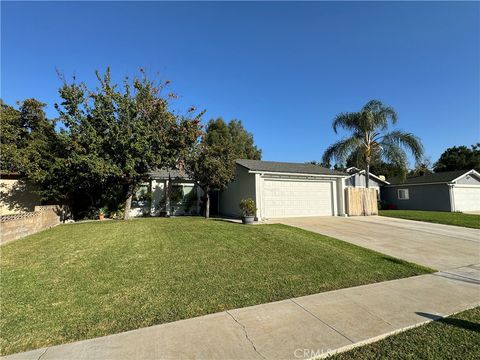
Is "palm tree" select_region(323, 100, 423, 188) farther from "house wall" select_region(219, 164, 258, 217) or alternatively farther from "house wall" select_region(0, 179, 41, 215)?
"house wall" select_region(0, 179, 41, 215)

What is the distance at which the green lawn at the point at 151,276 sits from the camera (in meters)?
3.65

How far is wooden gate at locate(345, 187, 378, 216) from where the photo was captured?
17.4m

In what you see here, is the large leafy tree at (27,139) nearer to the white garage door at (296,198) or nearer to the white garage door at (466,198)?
the white garage door at (296,198)

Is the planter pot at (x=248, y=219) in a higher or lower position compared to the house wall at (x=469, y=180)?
lower

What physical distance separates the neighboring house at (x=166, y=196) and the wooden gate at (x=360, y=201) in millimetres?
10518

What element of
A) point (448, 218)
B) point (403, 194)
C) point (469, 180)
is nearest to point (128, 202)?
point (448, 218)

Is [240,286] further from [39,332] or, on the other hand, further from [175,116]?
[175,116]

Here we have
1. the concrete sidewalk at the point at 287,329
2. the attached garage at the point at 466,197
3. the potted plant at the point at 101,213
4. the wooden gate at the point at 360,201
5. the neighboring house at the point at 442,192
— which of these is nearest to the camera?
the concrete sidewalk at the point at 287,329

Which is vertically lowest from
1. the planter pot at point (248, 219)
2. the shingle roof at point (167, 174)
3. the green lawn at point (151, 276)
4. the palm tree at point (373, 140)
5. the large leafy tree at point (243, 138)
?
the green lawn at point (151, 276)

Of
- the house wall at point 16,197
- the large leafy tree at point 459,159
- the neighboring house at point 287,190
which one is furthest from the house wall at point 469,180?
the house wall at point 16,197

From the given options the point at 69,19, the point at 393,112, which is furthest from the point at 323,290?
the point at 393,112

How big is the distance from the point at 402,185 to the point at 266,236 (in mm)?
25928

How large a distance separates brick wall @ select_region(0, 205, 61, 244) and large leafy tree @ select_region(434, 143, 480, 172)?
56.0 m

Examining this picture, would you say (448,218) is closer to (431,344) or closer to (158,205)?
(431,344)
